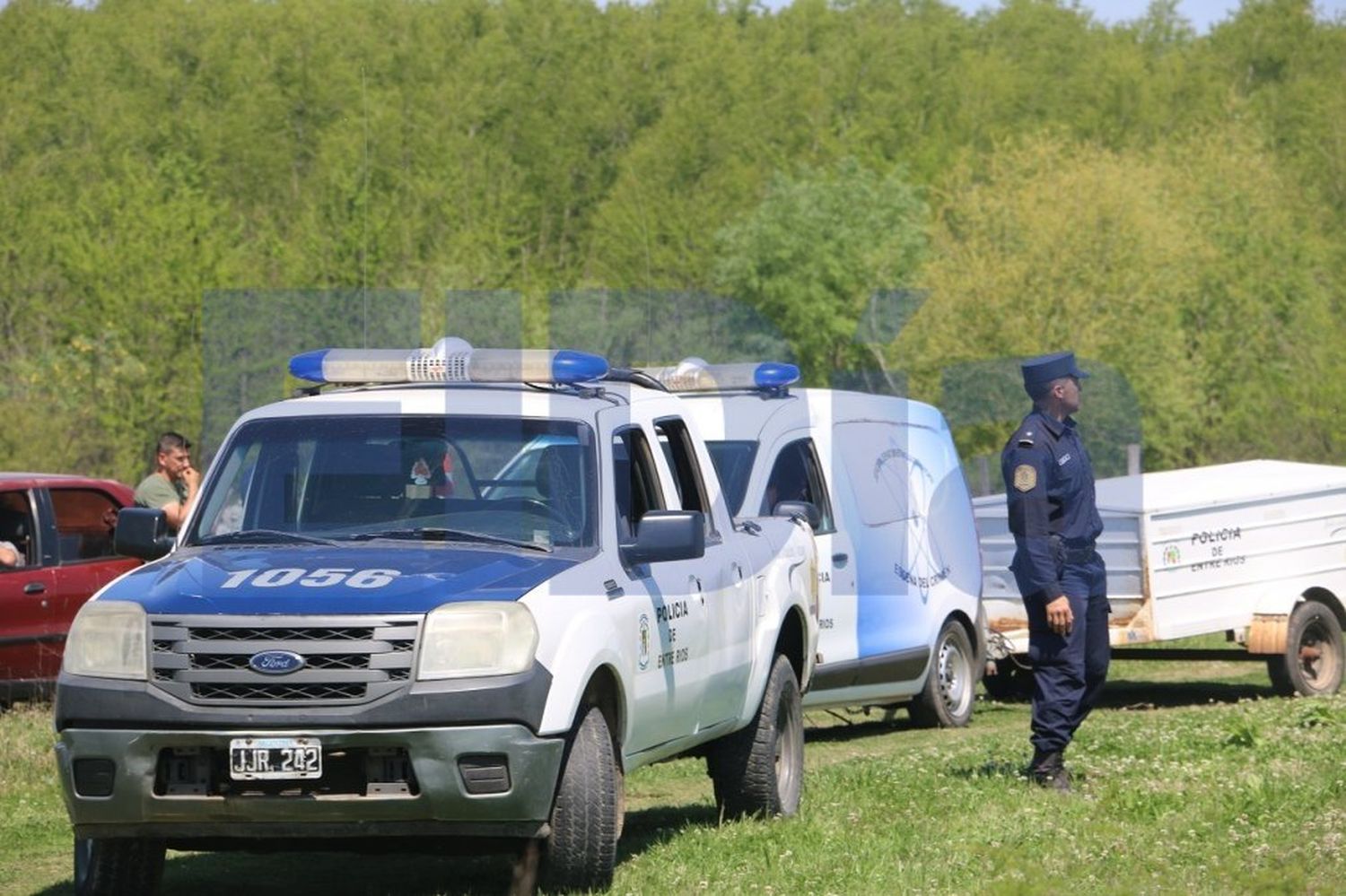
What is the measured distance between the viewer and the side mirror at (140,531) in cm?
764

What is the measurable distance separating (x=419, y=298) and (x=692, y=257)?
26.7 meters

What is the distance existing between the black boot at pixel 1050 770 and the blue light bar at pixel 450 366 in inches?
125

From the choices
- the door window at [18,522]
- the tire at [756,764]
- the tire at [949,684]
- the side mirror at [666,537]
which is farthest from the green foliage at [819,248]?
the side mirror at [666,537]

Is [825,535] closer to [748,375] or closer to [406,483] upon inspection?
[748,375]

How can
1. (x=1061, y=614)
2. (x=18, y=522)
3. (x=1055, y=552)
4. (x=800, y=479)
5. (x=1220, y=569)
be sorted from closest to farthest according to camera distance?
(x=1061, y=614) → (x=1055, y=552) → (x=800, y=479) → (x=18, y=522) → (x=1220, y=569)

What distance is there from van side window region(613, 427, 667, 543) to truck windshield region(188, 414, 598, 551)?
9.9 inches

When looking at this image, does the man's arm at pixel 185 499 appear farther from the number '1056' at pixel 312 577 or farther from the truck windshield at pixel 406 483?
the number '1056' at pixel 312 577

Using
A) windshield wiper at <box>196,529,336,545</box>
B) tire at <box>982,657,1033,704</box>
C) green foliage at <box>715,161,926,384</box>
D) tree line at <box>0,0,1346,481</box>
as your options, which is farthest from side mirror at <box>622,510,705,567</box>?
green foliage at <box>715,161,926,384</box>

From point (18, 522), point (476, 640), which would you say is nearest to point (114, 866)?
point (476, 640)

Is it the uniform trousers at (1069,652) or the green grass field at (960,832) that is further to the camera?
the uniform trousers at (1069,652)

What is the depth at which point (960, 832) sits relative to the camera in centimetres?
859

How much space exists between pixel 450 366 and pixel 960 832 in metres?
2.86

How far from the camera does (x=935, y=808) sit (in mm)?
9352

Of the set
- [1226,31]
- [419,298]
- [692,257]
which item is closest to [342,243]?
[419,298]
